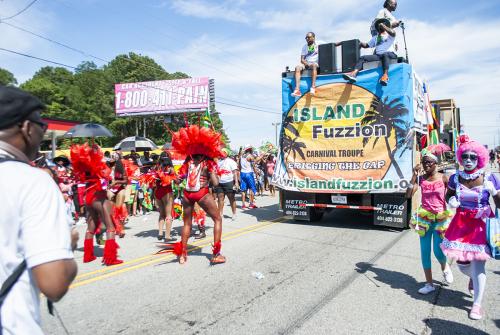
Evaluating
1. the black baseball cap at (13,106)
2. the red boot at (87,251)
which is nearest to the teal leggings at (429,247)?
the black baseball cap at (13,106)

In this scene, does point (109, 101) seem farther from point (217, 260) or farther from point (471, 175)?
point (471, 175)

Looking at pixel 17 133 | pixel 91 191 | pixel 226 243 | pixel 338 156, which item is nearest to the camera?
pixel 17 133

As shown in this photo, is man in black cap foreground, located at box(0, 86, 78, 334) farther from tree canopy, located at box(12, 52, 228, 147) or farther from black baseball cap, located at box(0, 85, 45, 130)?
tree canopy, located at box(12, 52, 228, 147)

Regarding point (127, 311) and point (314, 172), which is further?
point (314, 172)

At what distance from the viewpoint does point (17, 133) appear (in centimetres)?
153

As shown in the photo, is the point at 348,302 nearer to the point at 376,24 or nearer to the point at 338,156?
the point at 338,156

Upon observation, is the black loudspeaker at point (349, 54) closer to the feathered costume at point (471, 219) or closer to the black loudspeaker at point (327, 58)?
the black loudspeaker at point (327, 58)

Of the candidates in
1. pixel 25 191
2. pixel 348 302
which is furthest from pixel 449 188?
pixel 25 191

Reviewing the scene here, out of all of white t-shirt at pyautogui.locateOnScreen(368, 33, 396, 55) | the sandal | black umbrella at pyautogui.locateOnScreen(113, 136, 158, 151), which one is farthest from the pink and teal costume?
black umbrella at pyautogui.locateOnScreen(113, 136, 158, 151)

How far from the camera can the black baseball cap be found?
148 cm

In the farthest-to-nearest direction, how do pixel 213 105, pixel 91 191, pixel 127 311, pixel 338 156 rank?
pixel 213 105 < pixel 338 156 < pixel 91 191 < pixel 127 311

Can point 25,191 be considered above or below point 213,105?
below

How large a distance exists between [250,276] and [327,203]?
4.19 meters

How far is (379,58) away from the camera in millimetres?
8055
